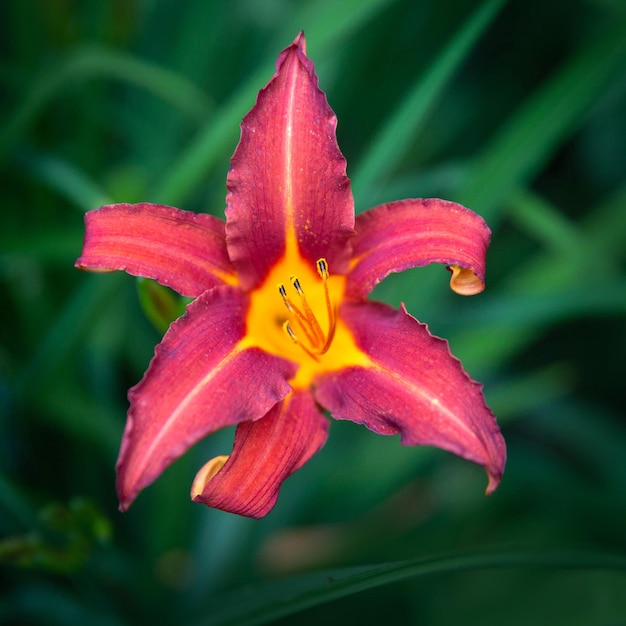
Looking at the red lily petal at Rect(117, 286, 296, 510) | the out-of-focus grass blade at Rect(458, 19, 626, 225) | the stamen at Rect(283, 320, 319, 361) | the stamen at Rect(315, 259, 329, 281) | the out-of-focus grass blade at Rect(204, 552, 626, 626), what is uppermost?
the out-of-focus grass blade at Rect(458, 19, 626, 225)

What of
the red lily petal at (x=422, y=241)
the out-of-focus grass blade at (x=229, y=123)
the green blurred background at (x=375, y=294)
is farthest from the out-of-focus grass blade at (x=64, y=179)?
the red lily petal at (x=422, y=241)

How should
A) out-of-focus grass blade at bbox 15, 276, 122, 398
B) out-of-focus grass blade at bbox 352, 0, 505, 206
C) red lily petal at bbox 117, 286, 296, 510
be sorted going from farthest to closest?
out-of-focus grass blade at bbox 15, 276, 122, 398 < out-of-focus grass blade at bbox 352, 0, 505, 206 < red lily petal at bbox 117, 286, 296, 510

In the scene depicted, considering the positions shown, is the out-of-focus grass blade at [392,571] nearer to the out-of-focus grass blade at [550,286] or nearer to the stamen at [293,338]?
the stamen at [293,338]

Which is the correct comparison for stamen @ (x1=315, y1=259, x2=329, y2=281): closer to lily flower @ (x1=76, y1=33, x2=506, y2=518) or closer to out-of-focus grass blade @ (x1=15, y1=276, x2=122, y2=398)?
lily flower @ (x1=76, y1=33, x2=506, y2=518)

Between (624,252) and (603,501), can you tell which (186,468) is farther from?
(624,252)

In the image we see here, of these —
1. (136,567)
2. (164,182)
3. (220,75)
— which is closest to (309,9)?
(220,75)

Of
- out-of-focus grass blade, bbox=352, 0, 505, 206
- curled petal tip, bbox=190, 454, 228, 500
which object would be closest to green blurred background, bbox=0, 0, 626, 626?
out-of-focus grass blade, bbox=352, 0, 505, 206

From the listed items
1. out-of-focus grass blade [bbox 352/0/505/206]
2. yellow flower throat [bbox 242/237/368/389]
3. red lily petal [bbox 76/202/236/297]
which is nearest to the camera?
red lily petal [bbox 76/202/236/297]
